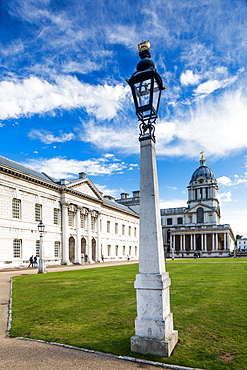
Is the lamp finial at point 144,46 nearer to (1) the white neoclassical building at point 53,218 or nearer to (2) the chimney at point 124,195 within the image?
(1) the white neoclassical building at point 53,218

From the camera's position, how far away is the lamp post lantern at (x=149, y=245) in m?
5.01

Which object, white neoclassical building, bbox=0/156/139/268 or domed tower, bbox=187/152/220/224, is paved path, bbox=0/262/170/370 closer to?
white neoclassical building, bbox=0/156/139/268

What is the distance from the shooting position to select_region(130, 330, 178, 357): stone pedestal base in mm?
4832

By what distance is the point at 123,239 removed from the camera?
5975 cm

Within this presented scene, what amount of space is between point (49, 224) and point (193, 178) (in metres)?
66.2

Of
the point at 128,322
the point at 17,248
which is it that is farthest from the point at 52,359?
the point at 17,248

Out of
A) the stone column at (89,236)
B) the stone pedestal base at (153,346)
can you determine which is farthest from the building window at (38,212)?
the stone pedestal base at (153,346)

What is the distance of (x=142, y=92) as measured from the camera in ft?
19.4

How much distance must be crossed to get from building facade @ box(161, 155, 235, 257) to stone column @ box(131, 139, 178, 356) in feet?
258

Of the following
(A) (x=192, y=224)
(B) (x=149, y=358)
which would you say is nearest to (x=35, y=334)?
(B) (x=149, y=358)

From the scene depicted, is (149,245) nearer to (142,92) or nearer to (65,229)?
(142,92)

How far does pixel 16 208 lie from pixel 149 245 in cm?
2771

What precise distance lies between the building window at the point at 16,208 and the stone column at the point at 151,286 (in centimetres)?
2705

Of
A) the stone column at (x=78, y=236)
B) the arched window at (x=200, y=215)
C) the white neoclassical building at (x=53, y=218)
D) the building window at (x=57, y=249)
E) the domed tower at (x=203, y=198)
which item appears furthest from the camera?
the arched window at (x=200, y=215)
